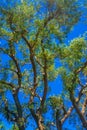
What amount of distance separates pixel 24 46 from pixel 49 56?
2.36m

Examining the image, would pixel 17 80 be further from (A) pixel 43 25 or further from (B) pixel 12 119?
(A) pixel 43 25

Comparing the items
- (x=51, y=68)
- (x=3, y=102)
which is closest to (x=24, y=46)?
(x=51, y=68)

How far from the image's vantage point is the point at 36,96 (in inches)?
928

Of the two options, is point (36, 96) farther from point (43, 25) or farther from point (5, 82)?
point (43, 25)

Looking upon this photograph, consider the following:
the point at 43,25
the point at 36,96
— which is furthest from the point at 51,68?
the point at 43,25

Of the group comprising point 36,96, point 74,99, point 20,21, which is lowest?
point 74,99

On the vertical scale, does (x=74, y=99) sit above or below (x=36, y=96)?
below

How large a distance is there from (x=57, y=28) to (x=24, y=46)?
281cm

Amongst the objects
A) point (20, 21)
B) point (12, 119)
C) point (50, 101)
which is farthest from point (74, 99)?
point (20, 21)

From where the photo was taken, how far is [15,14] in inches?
819

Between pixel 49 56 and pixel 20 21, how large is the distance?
2.55m

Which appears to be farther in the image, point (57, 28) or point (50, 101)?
point (50, 101)

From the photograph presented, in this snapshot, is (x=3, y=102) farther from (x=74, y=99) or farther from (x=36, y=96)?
(x=74, y=99)

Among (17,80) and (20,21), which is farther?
(17,80)
